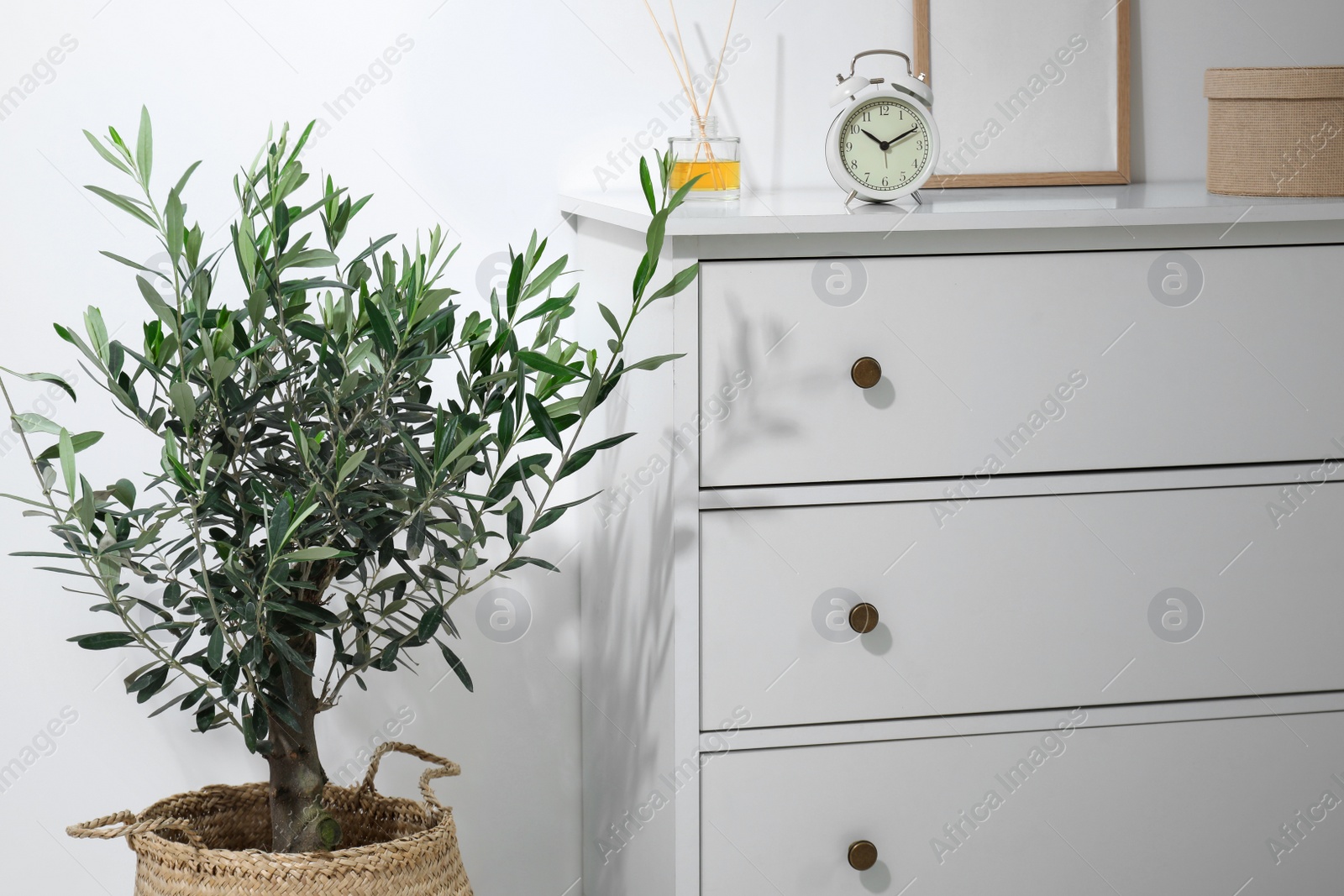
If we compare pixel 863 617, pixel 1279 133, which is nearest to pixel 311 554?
pixel 863 617

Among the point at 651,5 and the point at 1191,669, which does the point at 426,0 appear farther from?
the point at 1191,669

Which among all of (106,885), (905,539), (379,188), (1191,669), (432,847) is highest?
(379,188)

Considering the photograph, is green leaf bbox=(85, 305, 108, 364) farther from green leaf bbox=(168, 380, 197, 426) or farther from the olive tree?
green leaf bbox=(168, 380, 197, 426)

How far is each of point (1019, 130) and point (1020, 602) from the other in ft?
2.27

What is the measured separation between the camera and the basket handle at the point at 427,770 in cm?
113

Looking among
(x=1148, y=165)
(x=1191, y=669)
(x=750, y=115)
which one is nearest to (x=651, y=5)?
(x=750, y=115)

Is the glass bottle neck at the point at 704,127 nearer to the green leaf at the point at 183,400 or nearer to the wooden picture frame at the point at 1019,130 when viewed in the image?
the wooden picture frame at the point at 1019,130

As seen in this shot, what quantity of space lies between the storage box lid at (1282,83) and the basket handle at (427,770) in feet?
3.50

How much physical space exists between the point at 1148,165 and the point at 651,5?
0.68 m

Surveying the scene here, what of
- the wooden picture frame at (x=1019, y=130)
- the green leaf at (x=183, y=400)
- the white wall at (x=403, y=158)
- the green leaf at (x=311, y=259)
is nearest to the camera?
the green leaf at (x=183, y=400)

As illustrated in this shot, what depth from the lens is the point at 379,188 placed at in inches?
55.5

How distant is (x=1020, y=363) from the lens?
1.07 m

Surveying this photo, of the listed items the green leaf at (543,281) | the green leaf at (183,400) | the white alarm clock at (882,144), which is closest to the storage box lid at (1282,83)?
the white alarm clock at (882,144)

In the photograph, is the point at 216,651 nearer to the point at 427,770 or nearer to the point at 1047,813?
the point at 427,770
